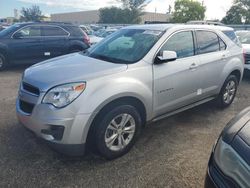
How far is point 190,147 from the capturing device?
12.7 ft

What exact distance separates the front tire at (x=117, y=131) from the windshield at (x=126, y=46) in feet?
2.38

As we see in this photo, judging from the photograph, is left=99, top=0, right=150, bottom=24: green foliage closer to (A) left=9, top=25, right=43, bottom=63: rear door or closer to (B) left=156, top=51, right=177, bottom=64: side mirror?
(A) left=9, top=25, right=43, bottom=63: rear door

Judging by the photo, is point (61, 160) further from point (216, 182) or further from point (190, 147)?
point (216, 182)

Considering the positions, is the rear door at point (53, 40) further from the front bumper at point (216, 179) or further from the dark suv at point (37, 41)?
the front bumper at point (216, 179)

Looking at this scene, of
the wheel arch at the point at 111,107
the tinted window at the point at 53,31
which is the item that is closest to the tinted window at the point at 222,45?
the wheel arch at the point at 111,107

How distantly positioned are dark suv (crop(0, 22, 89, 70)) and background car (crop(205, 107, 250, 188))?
Result: 27.8ft

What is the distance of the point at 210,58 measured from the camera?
15.4ft

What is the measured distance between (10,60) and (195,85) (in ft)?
22.9

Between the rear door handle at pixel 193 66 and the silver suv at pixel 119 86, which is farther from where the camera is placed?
the rear door handle at pixel 193 66

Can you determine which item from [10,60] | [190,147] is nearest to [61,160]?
[190,147]

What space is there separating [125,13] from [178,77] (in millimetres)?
62307

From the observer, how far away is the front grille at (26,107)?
3297 millimetres

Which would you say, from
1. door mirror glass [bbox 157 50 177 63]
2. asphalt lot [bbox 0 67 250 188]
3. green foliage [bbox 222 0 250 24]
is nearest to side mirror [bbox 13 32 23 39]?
asphalt lot [bbox 0 67 250 188]

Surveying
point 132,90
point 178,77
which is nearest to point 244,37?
point 178,77
